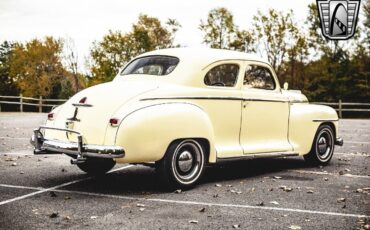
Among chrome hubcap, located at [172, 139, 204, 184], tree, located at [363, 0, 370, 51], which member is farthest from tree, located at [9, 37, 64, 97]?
chrome hubcap, located at [172, 139, 204, 184]

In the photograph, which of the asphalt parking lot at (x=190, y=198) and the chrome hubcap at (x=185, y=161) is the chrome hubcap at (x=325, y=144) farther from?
the chrome hubcap at (x=185, y=161)

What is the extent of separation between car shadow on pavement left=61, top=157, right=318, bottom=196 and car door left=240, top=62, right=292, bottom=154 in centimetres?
52

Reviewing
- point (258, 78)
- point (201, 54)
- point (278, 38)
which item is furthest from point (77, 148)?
point (278, 38)

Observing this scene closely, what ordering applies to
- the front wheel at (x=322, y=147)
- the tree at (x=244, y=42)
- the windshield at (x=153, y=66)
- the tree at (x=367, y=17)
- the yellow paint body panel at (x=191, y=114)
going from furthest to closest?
1. the tree at (x=244, y=42)
2. the tree at (x=367, y=17)
3. the front wheel at (x=322, y=147)
4. the windshield at (x=153, y=66)
5. the yellow paint body panel at (x=191, y=114)

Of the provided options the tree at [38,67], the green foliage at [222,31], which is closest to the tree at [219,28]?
the green foliage at [222,31]

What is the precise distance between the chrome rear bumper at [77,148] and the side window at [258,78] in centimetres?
267

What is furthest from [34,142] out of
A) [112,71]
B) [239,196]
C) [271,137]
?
[112,71]

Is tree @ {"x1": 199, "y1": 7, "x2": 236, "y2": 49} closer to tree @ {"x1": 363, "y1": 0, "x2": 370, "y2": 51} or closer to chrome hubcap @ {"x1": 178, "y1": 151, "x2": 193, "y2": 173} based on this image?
tree @ {"x1": 363, "y1": 0, "x2": 370, "y2": 51}

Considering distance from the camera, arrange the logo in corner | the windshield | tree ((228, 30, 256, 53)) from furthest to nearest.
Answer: tree ((228, 30, 256, 53)), the logo in corner, the windshield

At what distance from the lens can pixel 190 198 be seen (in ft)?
18.8

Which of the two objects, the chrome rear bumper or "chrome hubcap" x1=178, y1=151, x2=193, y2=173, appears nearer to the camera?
the chrome rear bumper

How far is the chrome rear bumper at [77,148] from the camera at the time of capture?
5.52 meters

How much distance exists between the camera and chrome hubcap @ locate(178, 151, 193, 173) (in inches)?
241

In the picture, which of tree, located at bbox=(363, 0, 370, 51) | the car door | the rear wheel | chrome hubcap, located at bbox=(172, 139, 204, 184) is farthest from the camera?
tree, located at bbox=(363, 0, 370, 51)
